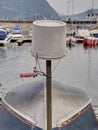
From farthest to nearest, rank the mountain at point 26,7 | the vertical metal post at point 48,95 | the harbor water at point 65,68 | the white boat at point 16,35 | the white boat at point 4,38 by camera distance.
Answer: the mountain at point 26,7 < the white boat at point 16,35 < the white boat at point 4,38 < the harbor water at point 65,68 < the vertical metal post at point 48,95

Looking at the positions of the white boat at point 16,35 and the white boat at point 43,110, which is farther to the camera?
the white boat at point 16,35

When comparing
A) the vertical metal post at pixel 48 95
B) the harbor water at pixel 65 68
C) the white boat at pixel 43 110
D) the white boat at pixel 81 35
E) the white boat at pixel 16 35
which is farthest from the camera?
the white boat at pixel 16 35

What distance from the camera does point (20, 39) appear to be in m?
64.7

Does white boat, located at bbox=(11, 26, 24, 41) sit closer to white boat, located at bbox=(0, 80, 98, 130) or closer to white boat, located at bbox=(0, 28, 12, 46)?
white boat, located at bbox=(0, 28, 12, 46)

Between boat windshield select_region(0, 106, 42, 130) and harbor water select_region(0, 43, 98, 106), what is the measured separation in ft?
54.5

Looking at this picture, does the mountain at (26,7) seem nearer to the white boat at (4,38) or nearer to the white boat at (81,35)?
the white boat at (81,35)

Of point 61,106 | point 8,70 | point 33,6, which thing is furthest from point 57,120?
point 33,6

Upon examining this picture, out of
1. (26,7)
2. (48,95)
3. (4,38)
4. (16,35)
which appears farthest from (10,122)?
(26,7)

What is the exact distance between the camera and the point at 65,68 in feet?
133

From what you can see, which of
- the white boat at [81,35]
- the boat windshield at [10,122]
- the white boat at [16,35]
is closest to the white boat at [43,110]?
the boat windshield at [10,122]

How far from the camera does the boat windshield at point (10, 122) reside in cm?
646

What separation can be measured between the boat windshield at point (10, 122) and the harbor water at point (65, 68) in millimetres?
16604

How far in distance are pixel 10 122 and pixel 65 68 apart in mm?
33915

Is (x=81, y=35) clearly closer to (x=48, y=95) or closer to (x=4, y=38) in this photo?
(x=4, y=38)
